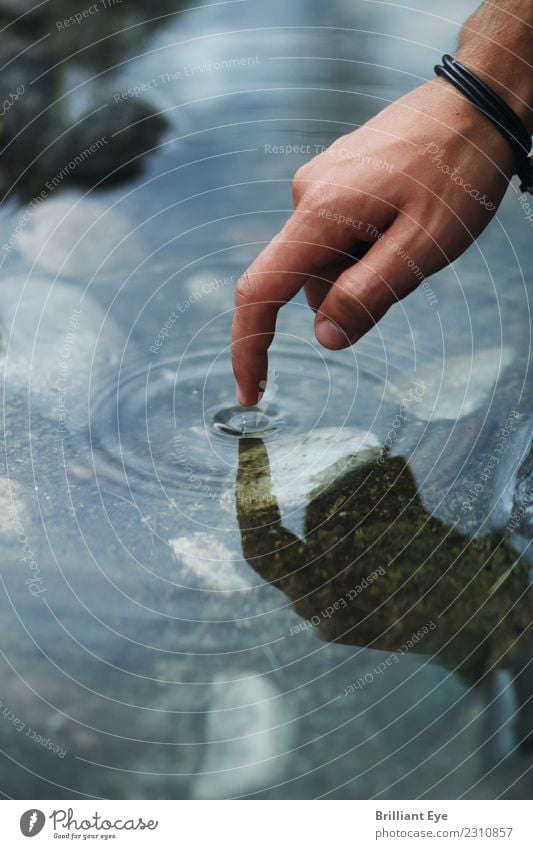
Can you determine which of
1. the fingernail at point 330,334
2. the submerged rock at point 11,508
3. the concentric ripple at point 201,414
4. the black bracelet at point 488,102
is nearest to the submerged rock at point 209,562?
the concentric ripple at point 201,414

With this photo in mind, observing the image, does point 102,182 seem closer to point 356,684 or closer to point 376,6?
point 376,6

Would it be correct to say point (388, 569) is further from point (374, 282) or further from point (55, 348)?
point (55, 348)

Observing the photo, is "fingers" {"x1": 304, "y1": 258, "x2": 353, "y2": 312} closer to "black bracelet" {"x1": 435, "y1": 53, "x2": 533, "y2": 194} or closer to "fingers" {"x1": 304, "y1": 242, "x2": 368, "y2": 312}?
"fingers" {"x1": 304, "y1": 242, "x2": 368, "y2": 312}

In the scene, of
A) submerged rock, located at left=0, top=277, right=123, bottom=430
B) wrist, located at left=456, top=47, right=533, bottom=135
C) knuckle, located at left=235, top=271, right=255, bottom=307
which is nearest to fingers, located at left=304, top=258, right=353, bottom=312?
knuckle, located at left=235, top=271, right=255, bottom=307

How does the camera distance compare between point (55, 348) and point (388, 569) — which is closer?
point (388, 569)

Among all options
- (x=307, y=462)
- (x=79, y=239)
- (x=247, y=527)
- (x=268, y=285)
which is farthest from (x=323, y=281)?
(x=79, y=239)

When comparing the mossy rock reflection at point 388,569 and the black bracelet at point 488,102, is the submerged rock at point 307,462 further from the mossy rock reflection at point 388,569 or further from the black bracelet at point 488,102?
the black bracelet at point 488,102
